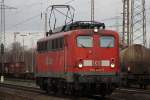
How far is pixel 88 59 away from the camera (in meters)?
25.2

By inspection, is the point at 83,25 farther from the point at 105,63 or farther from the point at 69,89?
the point at 69,89

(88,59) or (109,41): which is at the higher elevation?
(109,41)

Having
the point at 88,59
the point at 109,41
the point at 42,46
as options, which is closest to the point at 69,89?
the point at 88,59

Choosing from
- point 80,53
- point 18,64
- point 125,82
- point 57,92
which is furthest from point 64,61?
point 18,64

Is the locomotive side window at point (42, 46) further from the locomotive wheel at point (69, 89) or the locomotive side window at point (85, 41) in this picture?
the locomotive side window at point (85, 41)

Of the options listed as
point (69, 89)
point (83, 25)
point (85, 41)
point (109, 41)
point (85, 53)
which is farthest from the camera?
point (83, 25)

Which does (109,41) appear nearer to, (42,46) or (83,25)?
(83,25)

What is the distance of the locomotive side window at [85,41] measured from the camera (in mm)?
25484

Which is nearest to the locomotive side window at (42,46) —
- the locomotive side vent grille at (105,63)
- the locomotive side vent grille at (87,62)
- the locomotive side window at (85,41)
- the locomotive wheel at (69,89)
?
the locomotive wheel at (69,89)

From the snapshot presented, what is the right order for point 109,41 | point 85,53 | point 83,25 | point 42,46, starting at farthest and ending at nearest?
point 42,46 < point 83,25 < point 109,41 < point 85,53

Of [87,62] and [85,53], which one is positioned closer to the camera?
[87,62]

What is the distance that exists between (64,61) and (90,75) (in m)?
2.09

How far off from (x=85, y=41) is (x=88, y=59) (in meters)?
1.01

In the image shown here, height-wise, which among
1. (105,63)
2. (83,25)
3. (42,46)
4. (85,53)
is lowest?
(105,63)
